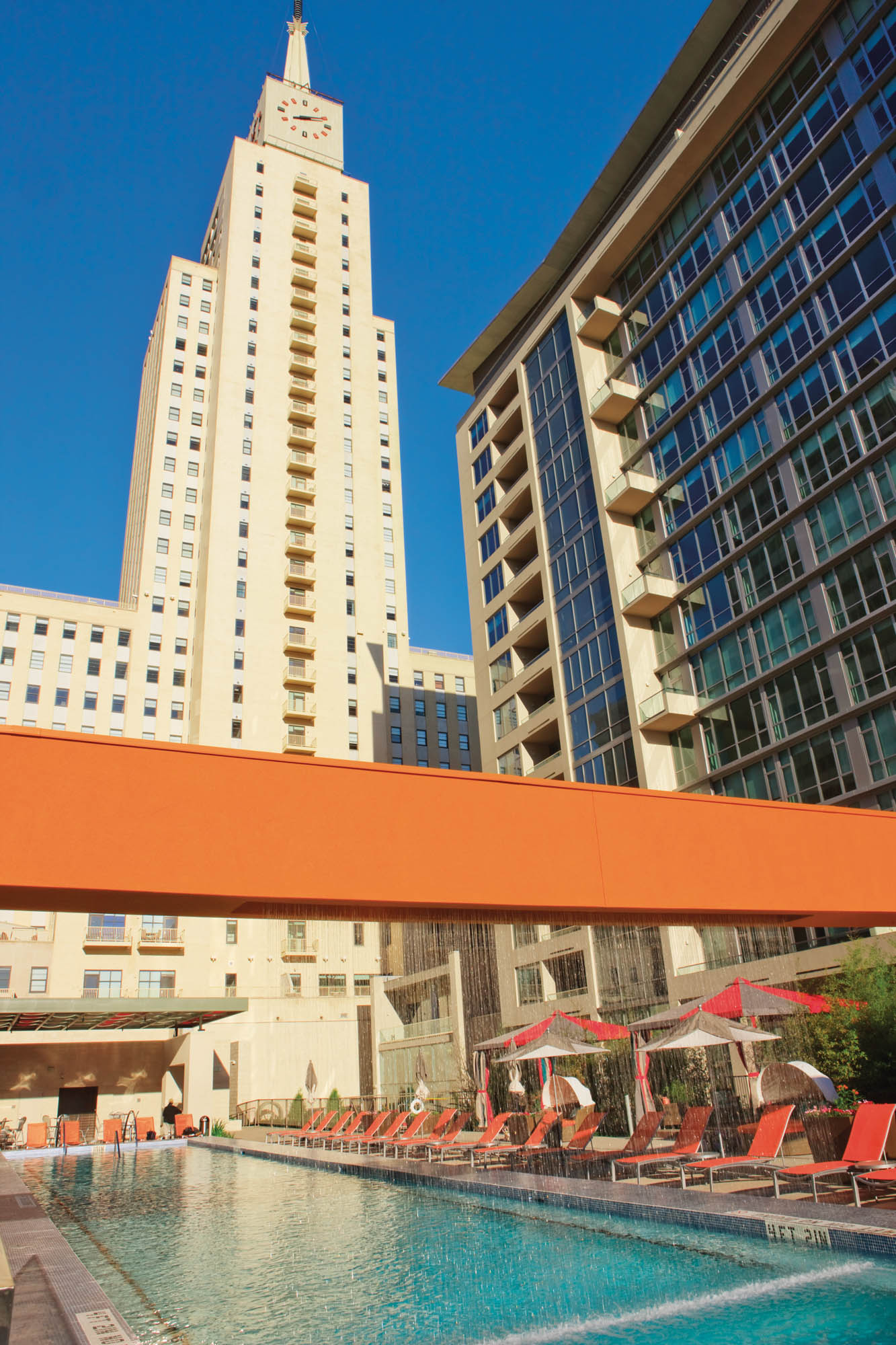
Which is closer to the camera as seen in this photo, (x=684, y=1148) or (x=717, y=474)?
(x=684, y=1148)

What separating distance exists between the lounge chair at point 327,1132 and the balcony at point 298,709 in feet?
107

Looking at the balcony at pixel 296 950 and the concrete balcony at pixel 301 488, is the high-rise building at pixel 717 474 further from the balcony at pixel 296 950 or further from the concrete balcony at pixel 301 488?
the concrete balcony at pixel 301 488

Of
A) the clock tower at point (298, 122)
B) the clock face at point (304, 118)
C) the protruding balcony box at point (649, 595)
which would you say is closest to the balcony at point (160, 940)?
the protruding balcony box at point (649, 595)

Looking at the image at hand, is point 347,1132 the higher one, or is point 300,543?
point 300,543

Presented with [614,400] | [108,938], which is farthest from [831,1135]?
[108,938]

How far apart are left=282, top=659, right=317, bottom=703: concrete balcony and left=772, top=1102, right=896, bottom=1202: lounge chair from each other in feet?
163

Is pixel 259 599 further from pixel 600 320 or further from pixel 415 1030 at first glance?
pixel 415 1030

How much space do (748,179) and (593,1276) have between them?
117 feet

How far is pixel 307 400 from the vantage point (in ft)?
224

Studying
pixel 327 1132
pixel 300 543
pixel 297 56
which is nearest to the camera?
pixel 327 1132

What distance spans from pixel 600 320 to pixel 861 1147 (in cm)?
3685

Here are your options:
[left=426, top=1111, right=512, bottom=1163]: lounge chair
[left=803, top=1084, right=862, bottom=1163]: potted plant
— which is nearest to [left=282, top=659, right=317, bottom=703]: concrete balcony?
[left=426, top=1111, right=512, bottom=1163]: lounge chair

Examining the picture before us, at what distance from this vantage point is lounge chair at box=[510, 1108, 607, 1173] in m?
16.3

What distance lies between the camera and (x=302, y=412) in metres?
66.9
